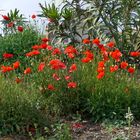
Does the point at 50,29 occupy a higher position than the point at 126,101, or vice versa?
the point at 50,29

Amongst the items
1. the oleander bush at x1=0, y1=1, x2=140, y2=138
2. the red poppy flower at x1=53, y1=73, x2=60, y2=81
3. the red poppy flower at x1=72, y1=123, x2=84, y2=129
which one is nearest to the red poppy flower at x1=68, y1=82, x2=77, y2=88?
the oleander bush at x1=0, y1=1, x2=140, y2=138

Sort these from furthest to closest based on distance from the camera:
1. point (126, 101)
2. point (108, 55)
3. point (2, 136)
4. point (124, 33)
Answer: point (124, 33) < point (108, 55) < point (126, 101) < point (2, 136)

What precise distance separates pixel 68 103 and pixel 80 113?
20 cm

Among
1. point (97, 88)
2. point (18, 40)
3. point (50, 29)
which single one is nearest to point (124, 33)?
point (50, 29)

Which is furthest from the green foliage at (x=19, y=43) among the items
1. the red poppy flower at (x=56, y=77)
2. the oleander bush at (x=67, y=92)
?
the red poppy flower at (x=56, y=77)

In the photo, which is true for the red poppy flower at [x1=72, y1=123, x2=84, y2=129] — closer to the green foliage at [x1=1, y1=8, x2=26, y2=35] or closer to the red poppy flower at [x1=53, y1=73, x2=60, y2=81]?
the red poppy flower at [x1=53, y1=73, x2=60, y2=81]

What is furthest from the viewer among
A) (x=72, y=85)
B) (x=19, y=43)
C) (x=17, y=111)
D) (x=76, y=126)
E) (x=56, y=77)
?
(x=19, y=43)

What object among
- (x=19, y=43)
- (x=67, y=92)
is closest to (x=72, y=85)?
(x=67, y=92)

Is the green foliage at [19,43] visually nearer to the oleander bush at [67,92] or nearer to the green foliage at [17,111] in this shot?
the oleander bush at [67,92]

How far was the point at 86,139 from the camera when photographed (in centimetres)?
621

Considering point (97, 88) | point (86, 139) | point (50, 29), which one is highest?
point (50, 29)

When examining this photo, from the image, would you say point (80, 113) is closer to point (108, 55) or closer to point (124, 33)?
point (108, 55)

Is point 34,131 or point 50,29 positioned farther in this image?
point 50,29

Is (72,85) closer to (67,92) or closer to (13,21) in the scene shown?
(67,92)
